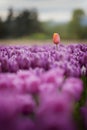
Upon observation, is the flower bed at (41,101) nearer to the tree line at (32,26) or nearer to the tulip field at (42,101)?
the tulip field at (42,101)

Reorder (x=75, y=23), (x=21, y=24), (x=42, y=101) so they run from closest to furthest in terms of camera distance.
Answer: (x=42, y=101), (x=21, y=24), (x=75, y=23)

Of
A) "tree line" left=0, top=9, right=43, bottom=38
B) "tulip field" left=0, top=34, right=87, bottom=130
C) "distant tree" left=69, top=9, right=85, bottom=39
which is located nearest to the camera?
"tulip field" left=0, top=34, right=87, bottom=130

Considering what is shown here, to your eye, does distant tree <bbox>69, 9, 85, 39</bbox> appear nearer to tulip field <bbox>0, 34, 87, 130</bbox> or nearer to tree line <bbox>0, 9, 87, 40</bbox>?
tree line <bbox>0, 9, 87, 40</bbox>

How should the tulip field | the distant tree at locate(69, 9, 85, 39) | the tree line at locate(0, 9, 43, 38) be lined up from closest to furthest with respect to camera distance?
the tulip field
the tree line at locate(0, 9, 43, 38)
the distant tree at locate(69, 9, 85, 39)

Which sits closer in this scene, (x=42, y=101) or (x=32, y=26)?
(x=42, y=101)

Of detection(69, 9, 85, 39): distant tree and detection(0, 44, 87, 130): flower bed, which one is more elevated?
detection(69, 9, 85, 39): distant tree

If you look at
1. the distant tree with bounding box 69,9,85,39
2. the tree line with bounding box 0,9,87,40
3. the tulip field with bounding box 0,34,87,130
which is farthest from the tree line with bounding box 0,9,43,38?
the tulip field with bounding box 0,34,87,130

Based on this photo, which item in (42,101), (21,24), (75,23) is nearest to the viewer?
(42,101)

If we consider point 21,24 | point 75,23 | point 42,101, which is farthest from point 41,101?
point 75,23

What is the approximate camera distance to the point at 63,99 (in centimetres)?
113

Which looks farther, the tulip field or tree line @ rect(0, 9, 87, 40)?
tree line @ rect(0, 9, 87, 40)

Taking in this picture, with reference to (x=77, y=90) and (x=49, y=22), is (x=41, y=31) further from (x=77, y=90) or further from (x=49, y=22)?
(x=77, y=90)

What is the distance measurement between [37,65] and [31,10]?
0.99 m

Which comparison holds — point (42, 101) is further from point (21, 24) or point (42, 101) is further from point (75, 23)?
point (75, 23)
